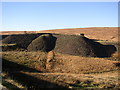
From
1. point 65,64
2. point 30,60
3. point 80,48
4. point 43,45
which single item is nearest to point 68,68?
point 65,64

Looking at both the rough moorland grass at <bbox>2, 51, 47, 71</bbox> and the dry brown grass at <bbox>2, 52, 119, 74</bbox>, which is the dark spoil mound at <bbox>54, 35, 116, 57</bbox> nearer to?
the dry brown grass at <bbox>2, 52, 119, 74</bbox>

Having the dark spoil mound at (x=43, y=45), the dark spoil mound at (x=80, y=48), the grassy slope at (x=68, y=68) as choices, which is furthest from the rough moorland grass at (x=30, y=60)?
the dark spoil mound at (x=80, y=48)

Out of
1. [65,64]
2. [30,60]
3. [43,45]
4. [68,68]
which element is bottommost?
[68,68]

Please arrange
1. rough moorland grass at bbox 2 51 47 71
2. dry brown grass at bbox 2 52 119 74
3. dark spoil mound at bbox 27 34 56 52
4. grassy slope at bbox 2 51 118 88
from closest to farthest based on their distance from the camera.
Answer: grassy slope at bbox 2 51 118 88, dry brown grass at bbox 2 52 119 74, rough moorland grass at bbox 2 51 47 71, dark spoil mound at bbox 27 34 56 52

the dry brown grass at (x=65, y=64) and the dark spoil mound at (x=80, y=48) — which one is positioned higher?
the dark spoil mound at (x=80, y=48)

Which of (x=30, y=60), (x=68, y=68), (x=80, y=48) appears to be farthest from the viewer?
(x=80, y=48)

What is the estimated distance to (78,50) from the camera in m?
25.6

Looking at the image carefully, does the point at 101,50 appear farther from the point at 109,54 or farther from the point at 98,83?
the point at 98,83

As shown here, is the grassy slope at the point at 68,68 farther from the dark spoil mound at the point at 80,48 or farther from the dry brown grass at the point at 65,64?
the dark spoil mound at the point at 80,48

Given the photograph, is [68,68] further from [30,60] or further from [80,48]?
[80,48]

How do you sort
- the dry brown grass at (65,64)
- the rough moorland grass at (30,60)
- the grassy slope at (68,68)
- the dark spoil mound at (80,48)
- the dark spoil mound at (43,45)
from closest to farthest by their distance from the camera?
the grassy slope at (68,68) → the dry brown grass at (65,64) → the rough moorland grass at (30,60) → the dark spoil mound at (80,48) → the dark spoil mound at (43,45)

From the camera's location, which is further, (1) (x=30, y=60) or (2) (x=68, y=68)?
(1) (x=30, y=60)

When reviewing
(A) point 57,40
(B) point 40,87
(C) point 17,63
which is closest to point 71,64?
(C) point 17,63

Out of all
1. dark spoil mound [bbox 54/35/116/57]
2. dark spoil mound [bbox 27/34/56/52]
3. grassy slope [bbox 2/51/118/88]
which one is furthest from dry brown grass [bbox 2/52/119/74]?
dark spoil mound [bbox 27/34/56/52]
